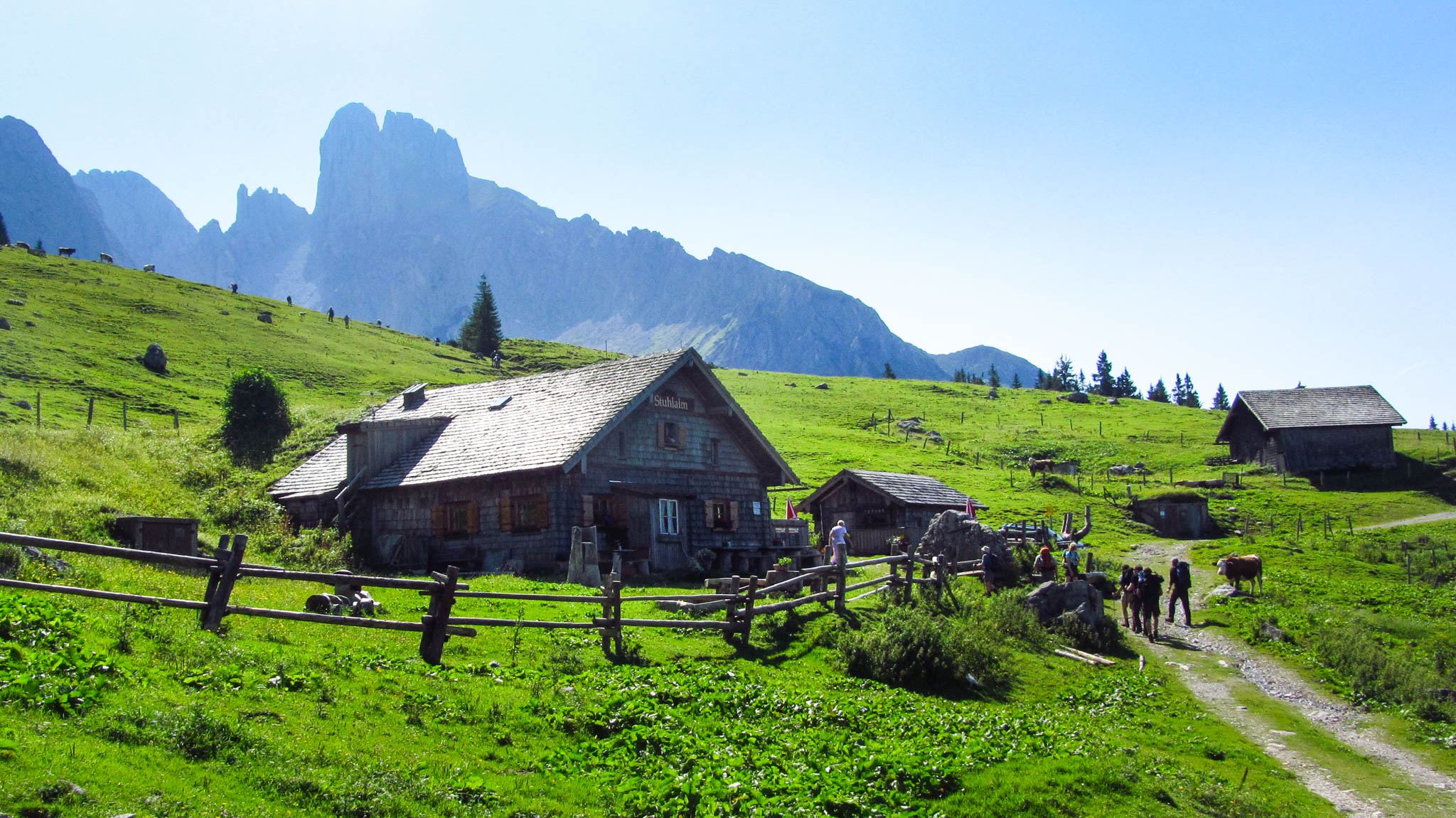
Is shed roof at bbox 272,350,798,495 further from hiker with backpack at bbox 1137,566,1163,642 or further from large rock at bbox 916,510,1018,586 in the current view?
hiker with backpack at bbox 1137,566,1163,642

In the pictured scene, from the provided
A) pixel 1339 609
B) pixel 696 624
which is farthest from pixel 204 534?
pixel 1339 609

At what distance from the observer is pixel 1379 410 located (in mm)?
69938

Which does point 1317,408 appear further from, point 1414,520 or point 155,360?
point 155,360

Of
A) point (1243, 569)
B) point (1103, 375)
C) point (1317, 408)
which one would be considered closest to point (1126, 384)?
point (1103, 375)

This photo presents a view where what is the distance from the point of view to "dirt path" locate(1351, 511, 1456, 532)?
5297 cm

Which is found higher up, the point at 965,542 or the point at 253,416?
the point at 253,416

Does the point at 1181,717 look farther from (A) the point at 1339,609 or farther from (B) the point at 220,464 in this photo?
(B) the point at 220,464

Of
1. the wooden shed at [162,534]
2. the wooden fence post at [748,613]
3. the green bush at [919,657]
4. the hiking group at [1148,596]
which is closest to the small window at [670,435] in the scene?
the wooden shed at [162,534]

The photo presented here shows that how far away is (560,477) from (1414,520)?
160 feet

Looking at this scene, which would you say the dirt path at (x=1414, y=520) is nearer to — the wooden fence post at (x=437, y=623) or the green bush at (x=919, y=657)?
the green bush at (x=919, y=657)

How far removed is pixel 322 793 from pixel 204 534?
2744 cm

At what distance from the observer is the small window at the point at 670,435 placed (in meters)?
35.0

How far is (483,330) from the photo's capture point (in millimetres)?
110125

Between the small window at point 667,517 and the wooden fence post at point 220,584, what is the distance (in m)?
20.1
